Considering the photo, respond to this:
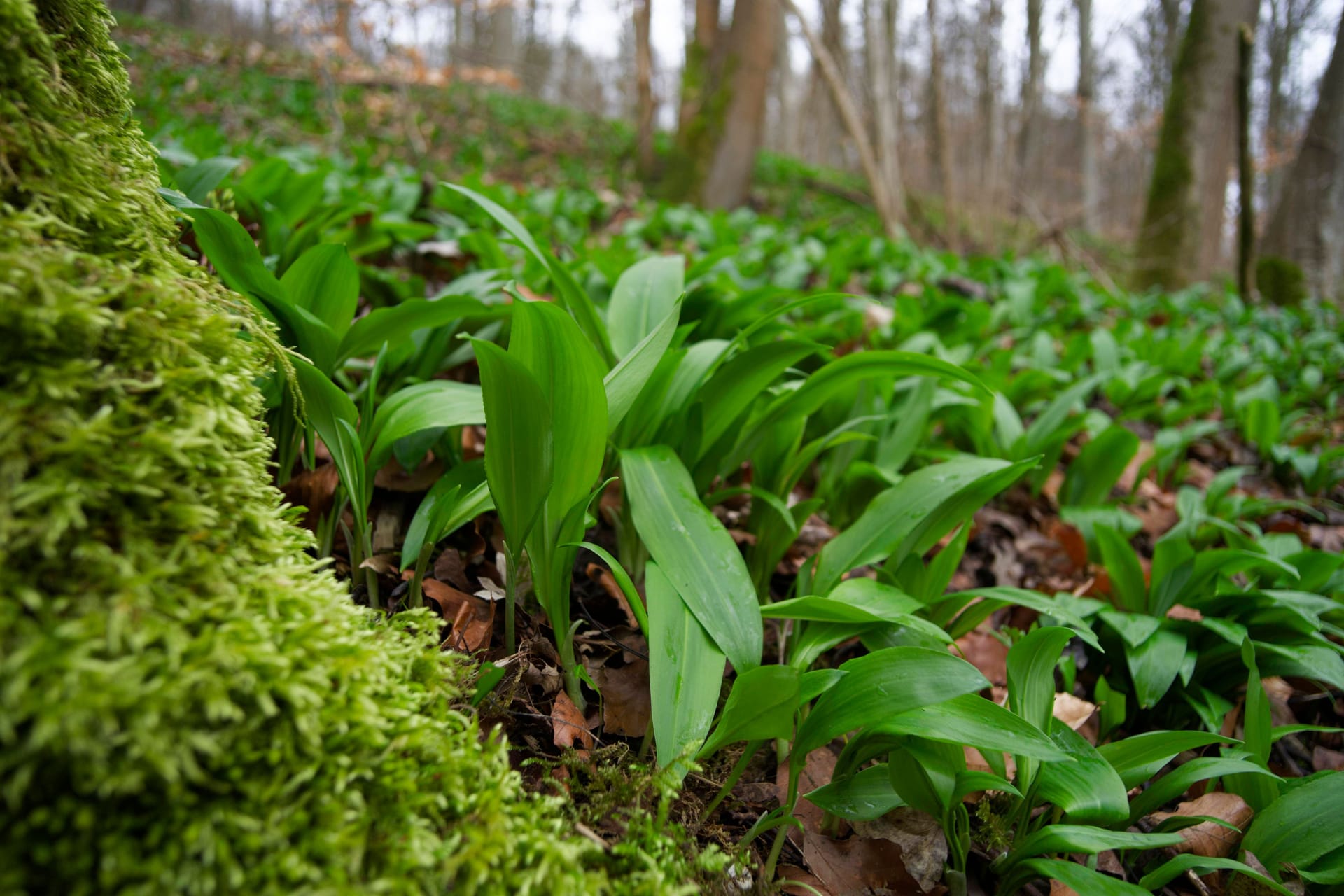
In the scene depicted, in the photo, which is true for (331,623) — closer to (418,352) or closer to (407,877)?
(407,877)

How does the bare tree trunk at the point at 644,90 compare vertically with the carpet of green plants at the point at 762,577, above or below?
above

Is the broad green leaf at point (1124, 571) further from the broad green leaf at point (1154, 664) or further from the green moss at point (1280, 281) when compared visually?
the green moss at point (1280, 281)

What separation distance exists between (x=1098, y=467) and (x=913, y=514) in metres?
1.38

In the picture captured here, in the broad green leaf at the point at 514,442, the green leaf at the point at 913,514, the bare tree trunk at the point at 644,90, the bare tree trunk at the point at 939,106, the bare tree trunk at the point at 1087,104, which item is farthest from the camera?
the bare tree trunk at the point at 1087,104

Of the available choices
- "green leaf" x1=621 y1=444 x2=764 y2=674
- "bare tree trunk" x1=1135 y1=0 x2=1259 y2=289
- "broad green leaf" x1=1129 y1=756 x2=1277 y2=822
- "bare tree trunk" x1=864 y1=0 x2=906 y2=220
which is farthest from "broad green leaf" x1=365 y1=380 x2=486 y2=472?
"bare tree trunk" x1=1135 y1=0 x2=1259 y2=289

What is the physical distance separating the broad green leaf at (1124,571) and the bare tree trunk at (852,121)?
6.32 metres

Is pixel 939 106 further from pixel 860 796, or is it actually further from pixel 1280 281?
pixel 860 796

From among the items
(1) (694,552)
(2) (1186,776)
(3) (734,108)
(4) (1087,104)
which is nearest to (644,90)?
(3) (734,108)

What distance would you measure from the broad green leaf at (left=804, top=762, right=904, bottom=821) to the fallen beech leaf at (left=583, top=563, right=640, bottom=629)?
0.50m

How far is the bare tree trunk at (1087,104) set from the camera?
635 inches

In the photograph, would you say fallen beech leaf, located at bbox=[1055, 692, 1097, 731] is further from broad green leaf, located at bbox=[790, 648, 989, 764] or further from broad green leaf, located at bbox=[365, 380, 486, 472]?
broad green leaf, located at bbox=[365, 380, 486, 472]

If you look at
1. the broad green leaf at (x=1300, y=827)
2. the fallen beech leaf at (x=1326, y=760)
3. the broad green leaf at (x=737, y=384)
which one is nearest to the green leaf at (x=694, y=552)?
the broad green leaf at (x=737, y=384)

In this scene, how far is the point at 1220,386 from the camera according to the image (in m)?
4.27

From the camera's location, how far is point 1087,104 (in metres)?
14.7
